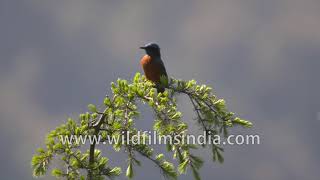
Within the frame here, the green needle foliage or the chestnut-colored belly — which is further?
the chestnut-colored belly

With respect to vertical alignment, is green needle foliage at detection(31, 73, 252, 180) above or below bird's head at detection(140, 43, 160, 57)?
below

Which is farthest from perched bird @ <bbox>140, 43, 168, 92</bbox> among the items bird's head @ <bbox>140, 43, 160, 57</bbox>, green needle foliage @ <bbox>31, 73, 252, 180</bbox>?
green needle foliage @ <bbox>31, 73, 252, 180</bbox>

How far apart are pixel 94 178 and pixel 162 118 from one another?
1007 mm

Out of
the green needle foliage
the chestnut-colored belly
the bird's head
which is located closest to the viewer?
the green needle foliage

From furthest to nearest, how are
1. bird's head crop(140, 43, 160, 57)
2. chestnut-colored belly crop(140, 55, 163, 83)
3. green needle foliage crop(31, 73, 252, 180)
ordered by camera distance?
1. bird's head crop(140, 43, 160, 57)
2. chestnut-colored belly crop(140, 55, 163, 83)
3. green needle foliage crop(31, 73, 252, 180)

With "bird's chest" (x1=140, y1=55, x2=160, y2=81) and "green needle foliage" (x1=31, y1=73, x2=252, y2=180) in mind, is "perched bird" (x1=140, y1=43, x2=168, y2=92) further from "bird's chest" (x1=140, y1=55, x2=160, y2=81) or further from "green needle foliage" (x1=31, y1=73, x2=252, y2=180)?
"green needle foliage" (x1=31, y1=73, x2=252, y2=180)

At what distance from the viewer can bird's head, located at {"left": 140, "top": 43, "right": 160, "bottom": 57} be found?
33.7 feet

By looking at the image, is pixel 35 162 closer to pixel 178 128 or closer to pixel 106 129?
pixel 106 129

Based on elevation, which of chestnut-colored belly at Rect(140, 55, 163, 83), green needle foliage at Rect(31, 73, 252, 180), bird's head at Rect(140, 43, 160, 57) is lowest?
green needle foliage at Rect(31, 73, 252, 180)

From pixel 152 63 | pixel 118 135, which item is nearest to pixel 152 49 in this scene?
pixel 152 63

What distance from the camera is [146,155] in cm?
539

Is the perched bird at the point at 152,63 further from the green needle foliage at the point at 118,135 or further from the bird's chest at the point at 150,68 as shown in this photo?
the green needle foliage at the point at 118,135

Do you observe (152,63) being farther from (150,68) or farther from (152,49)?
(152,49)

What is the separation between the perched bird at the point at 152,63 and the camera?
9938 mm
